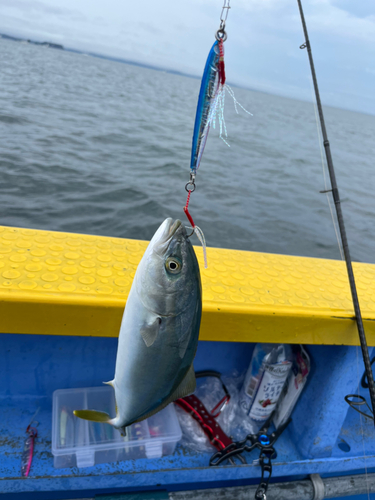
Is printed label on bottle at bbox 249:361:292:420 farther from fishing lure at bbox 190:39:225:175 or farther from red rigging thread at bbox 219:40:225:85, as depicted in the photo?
red rigging thread at bbox 219:40:225:85

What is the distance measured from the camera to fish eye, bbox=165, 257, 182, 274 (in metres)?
1.02

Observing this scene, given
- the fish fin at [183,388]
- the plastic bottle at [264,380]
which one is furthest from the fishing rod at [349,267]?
the fish fin at [183,388]

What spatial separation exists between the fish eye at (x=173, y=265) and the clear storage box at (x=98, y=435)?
141 cm

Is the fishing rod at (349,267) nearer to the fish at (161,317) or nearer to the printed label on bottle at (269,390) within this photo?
the printed label on bottle at (269,390)

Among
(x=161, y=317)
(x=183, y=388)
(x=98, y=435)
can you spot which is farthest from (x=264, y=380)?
(x=161, y=317)

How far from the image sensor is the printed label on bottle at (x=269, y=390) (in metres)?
2.17

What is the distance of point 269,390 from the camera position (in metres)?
2.23

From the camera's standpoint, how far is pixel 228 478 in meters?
2.08

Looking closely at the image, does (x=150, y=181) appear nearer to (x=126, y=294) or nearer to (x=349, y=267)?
(x=349, y=267)

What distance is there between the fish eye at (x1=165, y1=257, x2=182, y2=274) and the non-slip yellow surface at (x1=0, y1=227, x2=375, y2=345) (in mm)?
632

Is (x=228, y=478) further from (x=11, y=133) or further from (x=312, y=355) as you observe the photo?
(x=11, y=133)

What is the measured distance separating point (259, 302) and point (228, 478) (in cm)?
109

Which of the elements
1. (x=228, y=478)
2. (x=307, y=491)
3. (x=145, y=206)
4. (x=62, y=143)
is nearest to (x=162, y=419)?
(x=228, y=478)

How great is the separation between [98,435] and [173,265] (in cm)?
147
